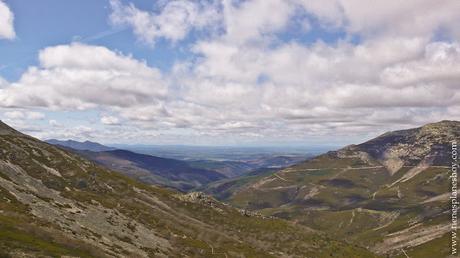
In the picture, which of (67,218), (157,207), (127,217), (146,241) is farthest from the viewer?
(157,207)

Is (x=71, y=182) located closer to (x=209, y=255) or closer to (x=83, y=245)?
(x=209, y=255)

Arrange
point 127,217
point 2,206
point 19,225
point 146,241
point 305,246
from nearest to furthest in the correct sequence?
point 19,225 → point 2,206 → point 146,241 → point 127,217 → point 305,246

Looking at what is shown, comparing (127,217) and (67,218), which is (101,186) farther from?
(67,218)

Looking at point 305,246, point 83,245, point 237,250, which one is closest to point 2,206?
point 83,245

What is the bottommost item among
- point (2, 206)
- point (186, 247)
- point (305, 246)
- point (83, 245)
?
point (305, 246)

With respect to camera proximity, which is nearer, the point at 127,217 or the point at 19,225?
the point at 19,225

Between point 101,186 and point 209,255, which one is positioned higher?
point 101,186

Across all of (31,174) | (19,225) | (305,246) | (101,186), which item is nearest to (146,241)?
(19,225)
